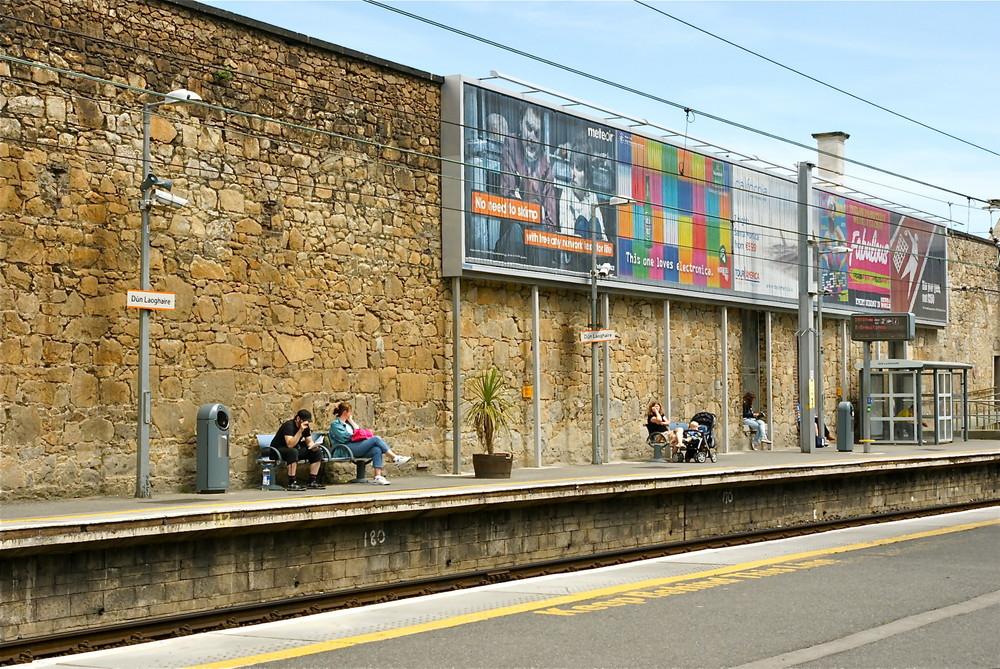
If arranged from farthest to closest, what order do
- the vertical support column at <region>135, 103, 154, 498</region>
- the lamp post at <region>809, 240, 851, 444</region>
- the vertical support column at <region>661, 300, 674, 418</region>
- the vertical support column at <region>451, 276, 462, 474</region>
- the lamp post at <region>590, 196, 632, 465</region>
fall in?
the lamp post at <region>809, 240, 851, 444</region> < the vertical support column at <region>661, 300, 674, 418</region> < the lamp post at <region>590, 196, 632, 465</region> < the vertical support column at <region>451, 276, 462, 474</region> < the vertical support column at <region>135, 103, 154, 498</region>

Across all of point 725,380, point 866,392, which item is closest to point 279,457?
point 725,380

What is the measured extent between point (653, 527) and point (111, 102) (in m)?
9.35

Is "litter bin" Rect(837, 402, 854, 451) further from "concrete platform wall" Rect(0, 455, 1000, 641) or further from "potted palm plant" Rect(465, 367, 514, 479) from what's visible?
"potted palm plant" Rect(465, 367, 514, 479)

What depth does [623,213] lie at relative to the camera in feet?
80.3

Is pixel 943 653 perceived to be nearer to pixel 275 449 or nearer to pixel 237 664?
pixel 237 664

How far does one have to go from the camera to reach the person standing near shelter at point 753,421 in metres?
28.8

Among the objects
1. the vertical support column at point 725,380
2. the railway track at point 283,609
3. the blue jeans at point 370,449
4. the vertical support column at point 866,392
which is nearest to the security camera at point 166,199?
the blue jeans at point 370,449

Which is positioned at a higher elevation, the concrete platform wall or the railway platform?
the railway platform

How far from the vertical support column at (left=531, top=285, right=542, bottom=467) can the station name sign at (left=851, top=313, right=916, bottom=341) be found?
11288 millimetres

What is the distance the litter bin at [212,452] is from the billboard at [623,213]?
5.85 metres

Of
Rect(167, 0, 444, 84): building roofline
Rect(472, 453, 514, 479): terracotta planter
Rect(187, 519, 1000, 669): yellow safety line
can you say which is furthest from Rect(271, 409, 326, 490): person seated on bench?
Rect(187, 519, 1000, 669): yellow safety line

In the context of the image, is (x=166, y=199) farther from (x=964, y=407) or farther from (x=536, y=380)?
(x=964, y=407)

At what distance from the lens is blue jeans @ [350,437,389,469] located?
18.0 meters

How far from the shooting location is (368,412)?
19172 millimetres
